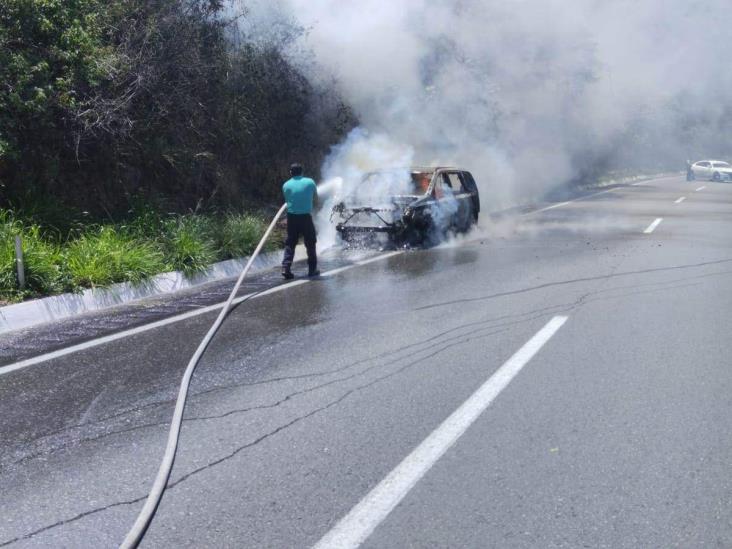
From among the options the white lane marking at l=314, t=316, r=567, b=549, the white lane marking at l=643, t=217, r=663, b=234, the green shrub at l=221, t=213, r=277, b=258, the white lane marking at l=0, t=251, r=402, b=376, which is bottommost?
the white lane marking at l=643, t=217, r=663, b=234

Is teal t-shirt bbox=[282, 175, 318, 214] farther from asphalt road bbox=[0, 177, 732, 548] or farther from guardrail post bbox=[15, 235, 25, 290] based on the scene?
guardrail post bbox=[15, 235, 25, 290]

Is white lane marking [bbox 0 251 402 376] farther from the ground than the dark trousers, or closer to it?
closer to it

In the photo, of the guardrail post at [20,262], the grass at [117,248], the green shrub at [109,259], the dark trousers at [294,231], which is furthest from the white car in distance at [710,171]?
the guardrail post at [20,262]

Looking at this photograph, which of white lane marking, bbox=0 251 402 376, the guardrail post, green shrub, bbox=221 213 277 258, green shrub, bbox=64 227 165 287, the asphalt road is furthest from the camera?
green shrub, bbox=221 213 277 258

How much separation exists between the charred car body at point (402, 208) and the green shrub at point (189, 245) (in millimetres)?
2383

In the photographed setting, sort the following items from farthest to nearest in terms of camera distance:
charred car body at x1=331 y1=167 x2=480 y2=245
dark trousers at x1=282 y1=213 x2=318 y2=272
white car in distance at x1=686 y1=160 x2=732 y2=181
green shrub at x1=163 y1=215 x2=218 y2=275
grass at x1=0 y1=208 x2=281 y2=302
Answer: white car in distance at x1=686 y1=160 x2=732 y2=181
charred car body at x1=331 y1=167 x2=480 y2=245
green shrub at x1=163 y1=215 x2=218 y2=275
dark trousers at x1=282 y1=213 x2=318 y2=272
grass at x1=0 y1=208 x2=281 y2=302

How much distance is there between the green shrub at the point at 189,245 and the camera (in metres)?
10.9

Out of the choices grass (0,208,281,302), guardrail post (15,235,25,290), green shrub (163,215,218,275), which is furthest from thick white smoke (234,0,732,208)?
guardrail post (15,235,25,290)

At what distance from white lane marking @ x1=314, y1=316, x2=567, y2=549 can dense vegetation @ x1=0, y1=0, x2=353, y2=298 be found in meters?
5.18

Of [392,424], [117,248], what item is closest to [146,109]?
[117,248]

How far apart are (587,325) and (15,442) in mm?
4950

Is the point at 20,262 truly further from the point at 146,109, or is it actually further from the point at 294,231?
the point at 146,109

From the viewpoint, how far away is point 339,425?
5027mm

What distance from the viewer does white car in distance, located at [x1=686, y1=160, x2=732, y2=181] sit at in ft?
148
